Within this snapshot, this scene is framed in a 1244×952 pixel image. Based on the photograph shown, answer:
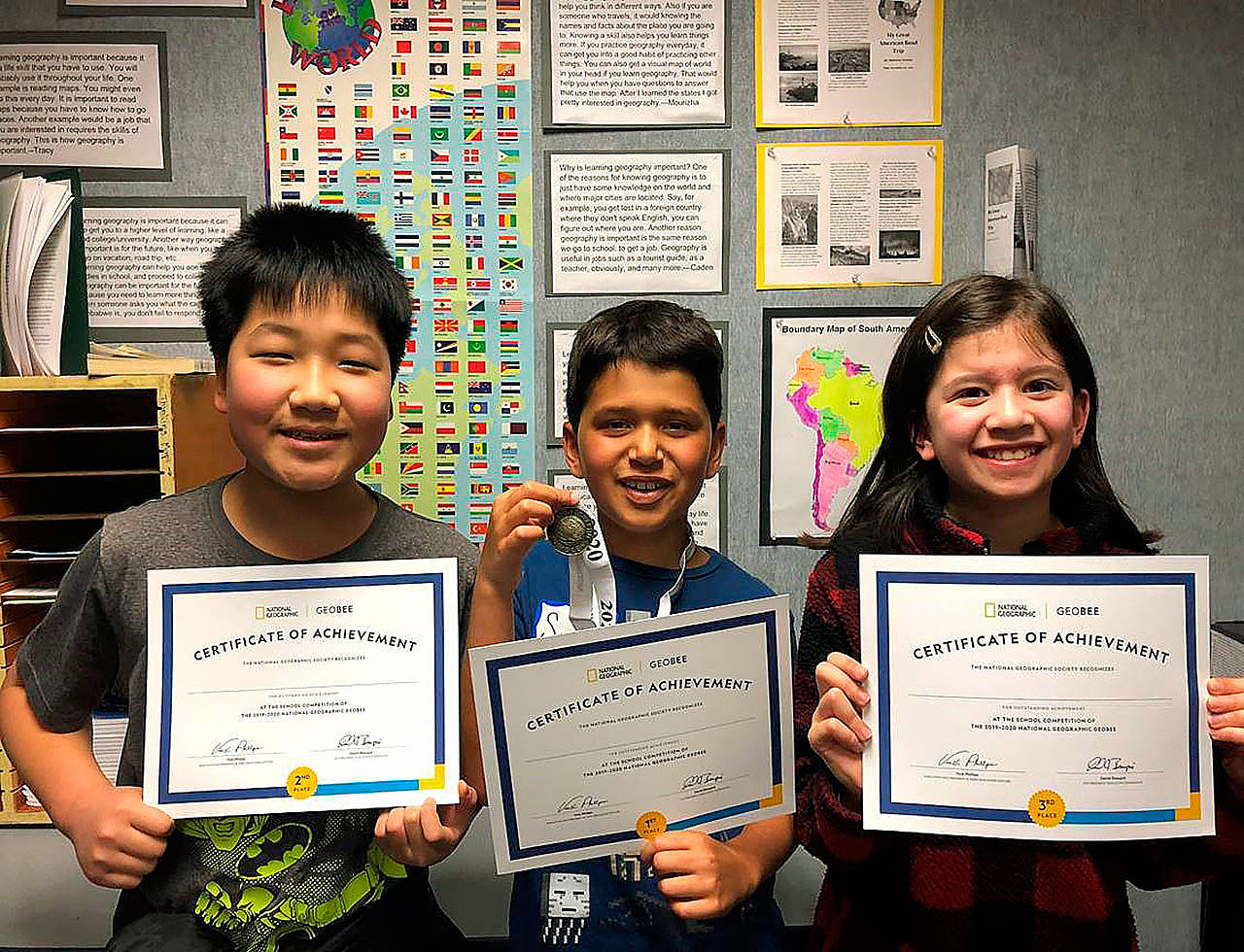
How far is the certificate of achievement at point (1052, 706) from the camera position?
0.90 m

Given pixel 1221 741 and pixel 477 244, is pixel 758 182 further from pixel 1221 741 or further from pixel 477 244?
pixel 1221 741

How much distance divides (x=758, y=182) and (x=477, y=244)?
19.9 inches

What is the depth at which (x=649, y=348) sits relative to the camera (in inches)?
44.9

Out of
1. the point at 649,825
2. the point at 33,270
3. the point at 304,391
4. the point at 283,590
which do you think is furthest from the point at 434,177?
the point at 649,825

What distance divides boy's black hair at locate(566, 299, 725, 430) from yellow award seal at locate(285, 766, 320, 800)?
0.52 m

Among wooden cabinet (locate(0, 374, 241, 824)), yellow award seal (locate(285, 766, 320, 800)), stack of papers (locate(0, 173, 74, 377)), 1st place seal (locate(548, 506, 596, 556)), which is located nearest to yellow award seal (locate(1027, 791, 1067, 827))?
1st place seal (locate(548, 506, 596, 556))

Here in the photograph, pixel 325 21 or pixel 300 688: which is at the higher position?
pixel 325 21

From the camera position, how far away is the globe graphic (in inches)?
65.0

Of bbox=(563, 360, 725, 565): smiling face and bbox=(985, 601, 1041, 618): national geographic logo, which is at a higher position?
bbox=(563, 360, 725, 565): smiling face

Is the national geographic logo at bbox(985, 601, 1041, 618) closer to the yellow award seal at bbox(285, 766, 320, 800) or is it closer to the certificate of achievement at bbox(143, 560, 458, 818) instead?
the certificate of achievement at bbox(143, 560, 458, 818)

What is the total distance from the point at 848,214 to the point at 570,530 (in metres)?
0.93

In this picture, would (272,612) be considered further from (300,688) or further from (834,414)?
(834,414)

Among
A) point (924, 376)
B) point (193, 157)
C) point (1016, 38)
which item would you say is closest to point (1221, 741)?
point (924, 376)

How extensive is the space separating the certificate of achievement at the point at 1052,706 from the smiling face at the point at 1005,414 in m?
0.12
